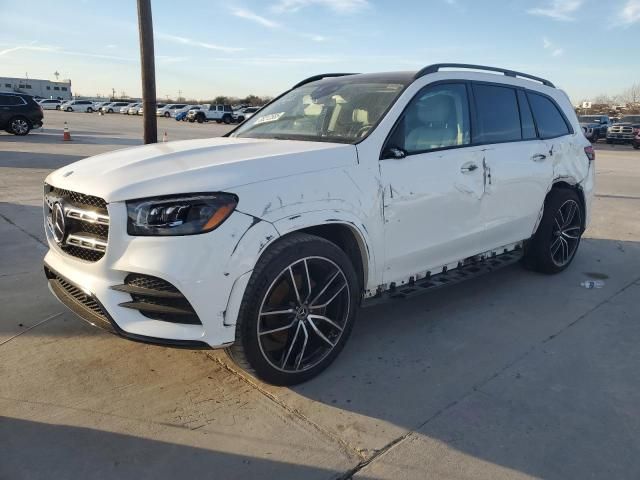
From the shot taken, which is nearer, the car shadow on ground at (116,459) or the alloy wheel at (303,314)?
the car shadow on ground at (116,459)

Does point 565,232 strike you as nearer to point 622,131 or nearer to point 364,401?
point 364,401

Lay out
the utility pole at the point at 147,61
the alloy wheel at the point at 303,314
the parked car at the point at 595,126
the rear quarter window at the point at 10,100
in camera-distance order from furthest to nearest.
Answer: the parked car at the point at 595,126 < the rear quarter window at the point at 10,100 < the utility pole at the point at 147,61 < the alloy wheel at the point at 303,314

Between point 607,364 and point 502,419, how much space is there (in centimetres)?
113

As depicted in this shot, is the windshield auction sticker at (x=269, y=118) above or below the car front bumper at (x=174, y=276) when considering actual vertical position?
above

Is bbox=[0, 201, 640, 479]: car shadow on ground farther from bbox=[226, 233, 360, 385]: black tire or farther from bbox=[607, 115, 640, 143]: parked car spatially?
bbox=[607, 115, 640, 143]: parked car

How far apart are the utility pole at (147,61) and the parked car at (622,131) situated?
29.6 metres

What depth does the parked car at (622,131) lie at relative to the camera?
29.5 meters

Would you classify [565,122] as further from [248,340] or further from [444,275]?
[248,340]

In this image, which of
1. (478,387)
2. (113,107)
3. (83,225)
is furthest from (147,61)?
(113,107)

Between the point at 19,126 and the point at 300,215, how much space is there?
2290 centimetres

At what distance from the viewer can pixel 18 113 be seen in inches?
838

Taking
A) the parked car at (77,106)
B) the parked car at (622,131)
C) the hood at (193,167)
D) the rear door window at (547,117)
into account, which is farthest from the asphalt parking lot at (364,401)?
the parked car at (77,106)

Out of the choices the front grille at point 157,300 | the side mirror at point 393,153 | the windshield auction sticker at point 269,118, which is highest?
the windshield auction sticker at point 269,118

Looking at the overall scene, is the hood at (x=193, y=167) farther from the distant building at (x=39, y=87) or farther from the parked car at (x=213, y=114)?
the distant building at (x=39, y=87)
